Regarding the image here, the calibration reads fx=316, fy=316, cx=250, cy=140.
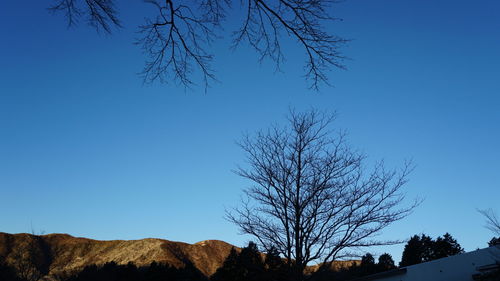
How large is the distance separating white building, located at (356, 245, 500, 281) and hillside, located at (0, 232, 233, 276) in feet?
188

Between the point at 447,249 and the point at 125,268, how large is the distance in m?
47.7

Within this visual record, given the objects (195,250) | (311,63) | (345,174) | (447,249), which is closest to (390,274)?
A: (345,174)

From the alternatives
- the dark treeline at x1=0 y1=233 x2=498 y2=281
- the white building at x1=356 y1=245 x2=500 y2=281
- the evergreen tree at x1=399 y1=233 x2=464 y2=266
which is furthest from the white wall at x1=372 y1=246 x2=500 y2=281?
the evergreen tree at x1=399 y1=233 x2=464 y2=266

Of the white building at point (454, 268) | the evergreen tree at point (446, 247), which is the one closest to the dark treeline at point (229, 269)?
the evergreen tree at point (446, 247)

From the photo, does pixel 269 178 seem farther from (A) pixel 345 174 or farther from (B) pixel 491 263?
(B) pixel 491 263

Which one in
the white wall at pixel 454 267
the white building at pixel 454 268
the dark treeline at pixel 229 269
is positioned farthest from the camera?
the dark treeline at pixel 229 269

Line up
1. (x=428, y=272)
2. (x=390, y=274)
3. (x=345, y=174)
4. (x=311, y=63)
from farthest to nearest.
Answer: (x=390, y=274)
(x=428, y=272)
(x=345, y=174)
(x=311, y=63)

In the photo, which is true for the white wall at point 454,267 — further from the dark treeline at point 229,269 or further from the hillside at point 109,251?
the hillside at point 109,251

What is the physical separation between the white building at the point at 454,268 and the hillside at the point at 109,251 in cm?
5719

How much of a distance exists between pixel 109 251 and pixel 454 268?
8048cm

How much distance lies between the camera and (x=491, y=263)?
58.6 feet

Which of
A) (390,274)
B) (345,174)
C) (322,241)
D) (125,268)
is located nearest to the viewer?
(322,241)

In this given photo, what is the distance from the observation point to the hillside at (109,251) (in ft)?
242

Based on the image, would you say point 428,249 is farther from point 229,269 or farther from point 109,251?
point 109,251
